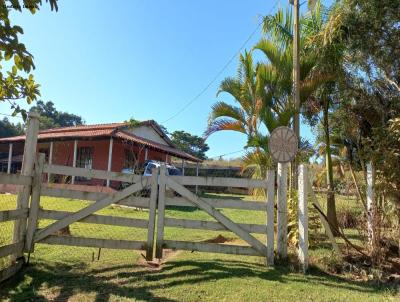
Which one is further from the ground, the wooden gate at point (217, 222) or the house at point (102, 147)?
the house at point (102, 147)

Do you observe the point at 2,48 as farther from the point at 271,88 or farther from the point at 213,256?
the point at 271,88

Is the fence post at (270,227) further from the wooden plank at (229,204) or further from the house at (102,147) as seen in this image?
the house at (102,147)

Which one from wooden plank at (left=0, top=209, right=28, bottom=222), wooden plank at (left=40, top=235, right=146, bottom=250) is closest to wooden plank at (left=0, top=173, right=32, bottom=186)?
wooden plank at (left=0, top=209, right=28, bottom=222)

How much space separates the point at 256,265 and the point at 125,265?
7.23ft

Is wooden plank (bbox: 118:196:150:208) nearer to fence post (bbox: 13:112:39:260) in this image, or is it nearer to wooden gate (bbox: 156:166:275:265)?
wooden gate (bbox: 156:166:275:265)

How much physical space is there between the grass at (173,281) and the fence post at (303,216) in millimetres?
322

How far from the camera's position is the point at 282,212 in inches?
279

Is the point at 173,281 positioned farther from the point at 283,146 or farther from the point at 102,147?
the point at 102,147

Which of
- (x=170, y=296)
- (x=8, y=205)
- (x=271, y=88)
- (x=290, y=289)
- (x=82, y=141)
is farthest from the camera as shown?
(x=82, y=141)

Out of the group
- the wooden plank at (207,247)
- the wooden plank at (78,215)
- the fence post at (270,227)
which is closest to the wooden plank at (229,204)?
the fence post at (270,227)

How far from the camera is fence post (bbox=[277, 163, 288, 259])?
7000 mm

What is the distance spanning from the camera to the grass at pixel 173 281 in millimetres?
5258

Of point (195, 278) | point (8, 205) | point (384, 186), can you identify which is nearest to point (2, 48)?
point (195, 278)

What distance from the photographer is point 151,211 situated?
270 inches
